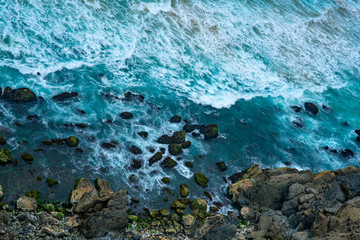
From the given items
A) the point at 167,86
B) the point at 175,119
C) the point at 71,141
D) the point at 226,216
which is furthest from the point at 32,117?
the point at 226,216

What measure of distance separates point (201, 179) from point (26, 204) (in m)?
15.3

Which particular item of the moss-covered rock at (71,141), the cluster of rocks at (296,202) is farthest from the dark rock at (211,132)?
the moss-covered rock at (71,141)

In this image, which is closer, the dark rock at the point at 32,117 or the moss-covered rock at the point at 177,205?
the moss-covered rock at the point at 177,205

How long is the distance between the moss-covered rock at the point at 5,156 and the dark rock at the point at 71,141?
483 centimetres

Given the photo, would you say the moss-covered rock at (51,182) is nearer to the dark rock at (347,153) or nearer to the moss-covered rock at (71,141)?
the moss-covered rock at (71,141)

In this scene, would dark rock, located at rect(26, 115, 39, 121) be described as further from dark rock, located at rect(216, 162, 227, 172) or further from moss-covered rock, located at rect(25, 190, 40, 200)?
dark rock, located at rect(216, 162, 227, 172)

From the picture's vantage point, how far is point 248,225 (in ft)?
90.1

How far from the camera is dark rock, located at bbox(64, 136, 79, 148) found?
29.1m

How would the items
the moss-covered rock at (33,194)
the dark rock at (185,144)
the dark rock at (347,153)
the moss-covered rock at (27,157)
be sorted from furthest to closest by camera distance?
the dark rock at (347,153)
the dark rock at (185,144)
the moss-covered rock at (27,157)
the moss-covered rock at (33,194)

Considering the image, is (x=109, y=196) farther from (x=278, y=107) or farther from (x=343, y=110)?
(x=343, y=110)

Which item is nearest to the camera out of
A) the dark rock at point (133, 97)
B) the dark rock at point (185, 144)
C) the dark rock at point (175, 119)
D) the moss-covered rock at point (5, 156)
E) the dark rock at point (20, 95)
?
the moss-covered rock at point (5, 156)

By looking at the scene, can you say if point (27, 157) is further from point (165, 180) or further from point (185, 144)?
point (185, 144)

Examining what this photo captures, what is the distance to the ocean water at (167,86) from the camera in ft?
96.0

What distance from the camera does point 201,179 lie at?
100 ft
